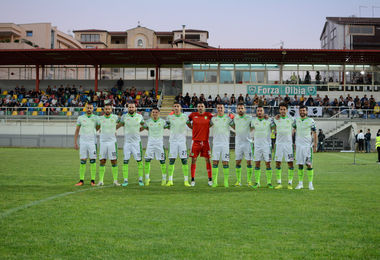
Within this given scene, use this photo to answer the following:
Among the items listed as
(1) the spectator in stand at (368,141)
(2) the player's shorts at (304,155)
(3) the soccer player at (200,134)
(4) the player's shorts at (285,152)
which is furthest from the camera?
(1) the spectator in stand at (368,141)

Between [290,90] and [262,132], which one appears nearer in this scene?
[262,132]

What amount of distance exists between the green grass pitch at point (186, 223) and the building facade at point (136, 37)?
63.6 metres

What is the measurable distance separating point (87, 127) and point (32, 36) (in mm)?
62220

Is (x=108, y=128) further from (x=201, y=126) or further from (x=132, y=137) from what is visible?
(x=201, y=126)

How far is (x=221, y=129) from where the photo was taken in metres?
10.8

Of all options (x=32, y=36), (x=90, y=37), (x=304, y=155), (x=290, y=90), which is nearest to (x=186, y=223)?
(x=304, y=155)

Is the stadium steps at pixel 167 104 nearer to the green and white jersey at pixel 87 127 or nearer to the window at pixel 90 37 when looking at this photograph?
the green and white jersey at pixel 87 127

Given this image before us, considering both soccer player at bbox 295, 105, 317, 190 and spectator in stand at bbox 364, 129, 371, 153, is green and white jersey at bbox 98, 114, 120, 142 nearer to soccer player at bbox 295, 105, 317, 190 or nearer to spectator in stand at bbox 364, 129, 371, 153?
soccer player at bbox 295, 105, 317, 190

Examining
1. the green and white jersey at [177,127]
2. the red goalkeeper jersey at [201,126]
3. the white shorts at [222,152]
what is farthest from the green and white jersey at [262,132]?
the green and white jersey at [177,127]

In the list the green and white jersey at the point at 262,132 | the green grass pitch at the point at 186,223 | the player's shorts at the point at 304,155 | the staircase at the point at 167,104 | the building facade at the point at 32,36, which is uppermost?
the building facade at the point at 32,36

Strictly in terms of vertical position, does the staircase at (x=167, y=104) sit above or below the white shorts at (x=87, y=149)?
above

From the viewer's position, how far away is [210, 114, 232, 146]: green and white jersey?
1082cm

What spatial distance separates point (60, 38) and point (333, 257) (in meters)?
73.5

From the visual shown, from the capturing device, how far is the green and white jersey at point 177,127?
431 inches
